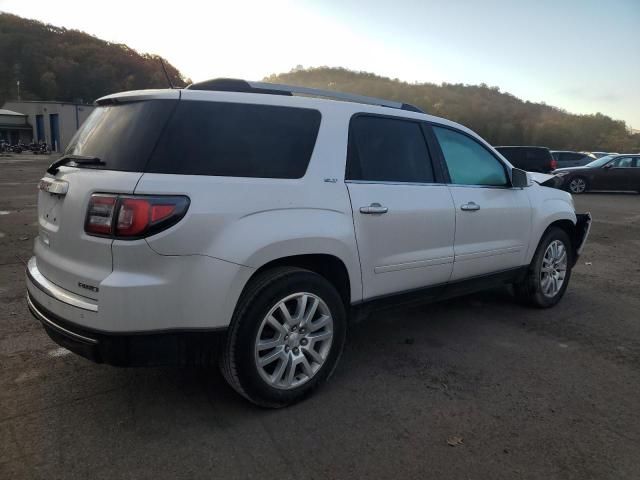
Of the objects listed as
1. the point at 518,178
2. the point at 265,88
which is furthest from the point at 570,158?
the point at 265,88

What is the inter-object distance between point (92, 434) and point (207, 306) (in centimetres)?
92

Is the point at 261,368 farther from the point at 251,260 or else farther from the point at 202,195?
the point at 202,195

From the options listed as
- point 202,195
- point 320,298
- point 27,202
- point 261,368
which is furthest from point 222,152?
→ point 27,202

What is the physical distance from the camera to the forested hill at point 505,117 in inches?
2365

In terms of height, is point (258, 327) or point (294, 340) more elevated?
point (258, 327)

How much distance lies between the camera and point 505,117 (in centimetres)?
6600

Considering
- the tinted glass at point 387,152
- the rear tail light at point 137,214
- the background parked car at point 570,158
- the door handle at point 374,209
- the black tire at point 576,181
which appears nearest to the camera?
the rear tail light at point 137,214

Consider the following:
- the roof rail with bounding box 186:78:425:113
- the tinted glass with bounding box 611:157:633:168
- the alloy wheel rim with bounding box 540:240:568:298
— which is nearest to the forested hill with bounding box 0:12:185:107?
the tinted glass with bounding box 611:157:633:168

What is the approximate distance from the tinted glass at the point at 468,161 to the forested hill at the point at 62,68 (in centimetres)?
8421

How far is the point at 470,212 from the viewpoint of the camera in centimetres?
409

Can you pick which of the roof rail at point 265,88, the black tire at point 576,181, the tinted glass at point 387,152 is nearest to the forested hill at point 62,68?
the black tire at point 576,181

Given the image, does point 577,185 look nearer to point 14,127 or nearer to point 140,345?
point 140,345

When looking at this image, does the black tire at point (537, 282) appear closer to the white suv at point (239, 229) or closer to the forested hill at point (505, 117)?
the white suv at point (239, 229)

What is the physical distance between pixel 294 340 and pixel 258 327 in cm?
29
